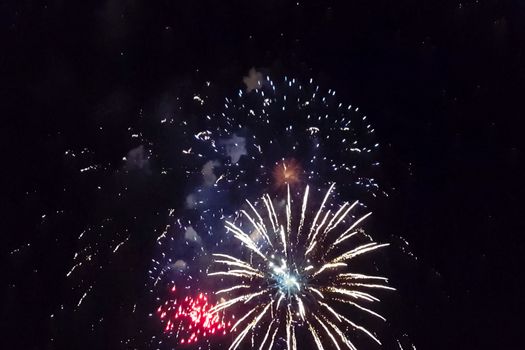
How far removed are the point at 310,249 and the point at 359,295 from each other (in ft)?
4.29

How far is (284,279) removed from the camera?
14078 mm

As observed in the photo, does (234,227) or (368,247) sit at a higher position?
(234,227)

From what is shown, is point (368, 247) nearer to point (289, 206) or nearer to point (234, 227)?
point (289, 206)

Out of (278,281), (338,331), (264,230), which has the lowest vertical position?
(338,331)

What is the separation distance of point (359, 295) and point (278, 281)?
163 centimetres

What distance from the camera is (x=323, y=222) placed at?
14.1 meters

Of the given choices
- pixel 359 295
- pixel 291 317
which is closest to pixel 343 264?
pixel 359 295

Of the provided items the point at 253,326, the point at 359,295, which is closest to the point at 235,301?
the point at 253,326

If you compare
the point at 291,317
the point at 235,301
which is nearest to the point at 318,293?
the point at 291,317

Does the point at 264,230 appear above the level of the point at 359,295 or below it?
above

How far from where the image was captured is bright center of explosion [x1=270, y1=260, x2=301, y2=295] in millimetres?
14031

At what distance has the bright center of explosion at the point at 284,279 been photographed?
1403 cm

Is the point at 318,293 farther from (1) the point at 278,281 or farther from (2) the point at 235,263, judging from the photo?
(2) the point at 235,263

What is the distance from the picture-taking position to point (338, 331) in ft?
46.3
